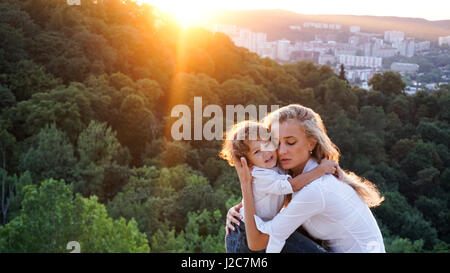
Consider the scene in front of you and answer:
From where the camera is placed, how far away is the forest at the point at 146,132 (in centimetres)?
1193

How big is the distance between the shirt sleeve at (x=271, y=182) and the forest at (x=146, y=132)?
7.61 m

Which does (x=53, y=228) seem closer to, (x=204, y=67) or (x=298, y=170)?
(x=298, y=170)

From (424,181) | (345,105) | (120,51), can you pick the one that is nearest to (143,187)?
(120,51)

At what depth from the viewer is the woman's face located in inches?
92.8

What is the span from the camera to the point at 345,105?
98.0 feet

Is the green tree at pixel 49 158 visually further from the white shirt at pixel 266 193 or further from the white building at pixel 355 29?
the white building at pixel 355 29

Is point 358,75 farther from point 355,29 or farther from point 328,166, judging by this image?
point 328,166

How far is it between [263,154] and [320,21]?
42.0m

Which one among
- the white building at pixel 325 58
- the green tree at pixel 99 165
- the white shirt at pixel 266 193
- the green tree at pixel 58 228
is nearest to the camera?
the white shirt at pixel 266 193

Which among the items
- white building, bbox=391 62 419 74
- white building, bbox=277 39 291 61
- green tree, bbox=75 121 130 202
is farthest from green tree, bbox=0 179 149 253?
white building, bbox=277 39 291 61

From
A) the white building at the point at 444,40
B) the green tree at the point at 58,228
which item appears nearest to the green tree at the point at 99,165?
the green tree at the point at 58,228

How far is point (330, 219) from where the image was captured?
6.91 ft

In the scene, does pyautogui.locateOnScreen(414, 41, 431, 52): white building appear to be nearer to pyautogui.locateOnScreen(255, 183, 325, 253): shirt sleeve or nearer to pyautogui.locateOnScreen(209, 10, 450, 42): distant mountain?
pyautogui.locateOnScreen(209, 10, 450, 42): distant mountain

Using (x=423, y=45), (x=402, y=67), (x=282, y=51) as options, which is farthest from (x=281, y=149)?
(x=282, y=51)
